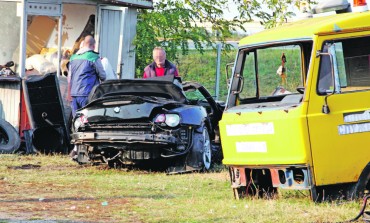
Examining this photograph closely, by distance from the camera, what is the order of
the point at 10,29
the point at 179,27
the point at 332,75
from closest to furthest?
the point at 332,75
the point at 10,29
the point at 179,27

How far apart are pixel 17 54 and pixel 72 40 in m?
1.81

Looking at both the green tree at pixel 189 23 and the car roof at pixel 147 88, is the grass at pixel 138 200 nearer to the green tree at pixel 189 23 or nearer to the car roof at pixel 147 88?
the car roof at pixel 147 88

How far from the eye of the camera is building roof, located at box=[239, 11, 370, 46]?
1156 cm

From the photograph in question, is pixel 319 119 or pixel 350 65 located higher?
pixel 350 65

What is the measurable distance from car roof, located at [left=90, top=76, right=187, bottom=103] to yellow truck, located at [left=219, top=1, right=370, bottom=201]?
3.83m

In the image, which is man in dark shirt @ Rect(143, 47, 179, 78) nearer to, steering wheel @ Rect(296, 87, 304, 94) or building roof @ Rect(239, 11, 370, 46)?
building roof @ Rect(239, 11, 370, 46)

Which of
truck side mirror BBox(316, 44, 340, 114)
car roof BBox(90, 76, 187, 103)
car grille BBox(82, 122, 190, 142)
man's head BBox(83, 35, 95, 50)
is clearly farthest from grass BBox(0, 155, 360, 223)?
man's head BBox(83, 35, 95, 50)

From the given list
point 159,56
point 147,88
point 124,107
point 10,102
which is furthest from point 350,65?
point 10,102

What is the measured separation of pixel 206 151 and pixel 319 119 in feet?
15.3

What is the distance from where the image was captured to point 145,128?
15.1 metres

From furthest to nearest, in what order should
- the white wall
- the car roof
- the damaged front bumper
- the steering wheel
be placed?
the white wall < the car roof < the damaged front bumper < the steering wheel

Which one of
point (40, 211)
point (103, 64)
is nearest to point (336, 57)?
point (40, 211)

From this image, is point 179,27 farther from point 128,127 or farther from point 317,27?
point 317,27

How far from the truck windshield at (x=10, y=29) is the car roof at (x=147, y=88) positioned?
421 centimetres
